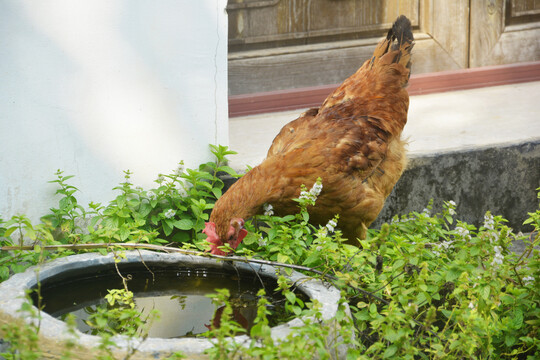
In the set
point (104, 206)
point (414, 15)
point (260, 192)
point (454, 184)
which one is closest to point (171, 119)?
point (104, 206)

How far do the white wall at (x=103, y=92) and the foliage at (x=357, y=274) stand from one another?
12cm

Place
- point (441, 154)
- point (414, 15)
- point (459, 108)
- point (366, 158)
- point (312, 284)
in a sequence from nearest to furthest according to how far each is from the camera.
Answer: point (312, 284) < point (366, 158) < point (441, 154) < point (459, 108) < point (414, 15)

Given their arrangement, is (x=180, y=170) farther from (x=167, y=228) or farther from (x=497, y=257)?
(x=497, y=257)

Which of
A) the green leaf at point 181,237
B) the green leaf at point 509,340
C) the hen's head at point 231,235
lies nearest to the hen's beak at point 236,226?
the hen's head at point 231,235

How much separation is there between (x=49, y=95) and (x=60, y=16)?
0.43m

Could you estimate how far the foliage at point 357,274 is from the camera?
244 cm

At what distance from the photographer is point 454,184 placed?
4688 mm

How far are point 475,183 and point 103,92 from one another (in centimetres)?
258

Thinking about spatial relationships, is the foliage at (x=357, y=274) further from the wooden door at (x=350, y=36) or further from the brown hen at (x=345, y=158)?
the wooden door at (x=350, y=36)

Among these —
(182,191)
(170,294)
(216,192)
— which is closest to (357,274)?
(170,294)

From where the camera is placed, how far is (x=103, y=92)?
388cm

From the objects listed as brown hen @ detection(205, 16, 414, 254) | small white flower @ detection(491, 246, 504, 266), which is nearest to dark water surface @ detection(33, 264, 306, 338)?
brown hen @ detection(205, 16, 414, 254)

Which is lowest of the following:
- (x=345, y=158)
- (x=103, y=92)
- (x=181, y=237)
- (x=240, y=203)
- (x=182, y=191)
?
(x=181, y=237)

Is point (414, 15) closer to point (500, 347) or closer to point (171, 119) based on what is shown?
point (171, 119)
